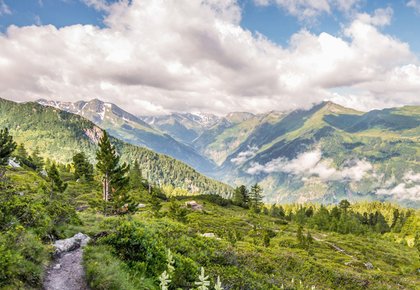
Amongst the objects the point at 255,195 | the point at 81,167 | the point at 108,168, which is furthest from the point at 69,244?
the point at 255,195

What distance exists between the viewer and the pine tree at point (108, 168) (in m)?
61.8

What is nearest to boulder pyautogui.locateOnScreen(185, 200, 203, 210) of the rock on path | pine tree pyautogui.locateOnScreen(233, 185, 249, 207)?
pine tree pyautogui.locateOnScreen(233, 185, 249, 207)

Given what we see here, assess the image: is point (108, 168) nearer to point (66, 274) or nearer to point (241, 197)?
point (66, 274)

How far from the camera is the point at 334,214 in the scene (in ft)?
516

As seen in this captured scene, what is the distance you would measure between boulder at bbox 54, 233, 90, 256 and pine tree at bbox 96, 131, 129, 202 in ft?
155

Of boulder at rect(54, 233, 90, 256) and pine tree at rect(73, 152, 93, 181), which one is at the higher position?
boulder at rect(54, 233, 90, 256)

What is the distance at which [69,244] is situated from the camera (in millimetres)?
14359

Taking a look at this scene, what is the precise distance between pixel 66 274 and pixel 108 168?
52433mm

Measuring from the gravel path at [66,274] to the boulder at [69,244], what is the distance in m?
0.35

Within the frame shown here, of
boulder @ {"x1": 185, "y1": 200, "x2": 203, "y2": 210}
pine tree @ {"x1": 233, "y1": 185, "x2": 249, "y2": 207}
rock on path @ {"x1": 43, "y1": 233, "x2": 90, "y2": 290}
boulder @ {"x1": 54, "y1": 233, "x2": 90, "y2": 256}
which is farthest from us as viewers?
pine tree @ {"x1": 233, "y1": 185, "x2": 249, "y2": 207}

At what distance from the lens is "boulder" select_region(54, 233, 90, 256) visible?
13820 mm

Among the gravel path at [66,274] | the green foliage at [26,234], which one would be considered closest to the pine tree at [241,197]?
the green foliage at [26,234]

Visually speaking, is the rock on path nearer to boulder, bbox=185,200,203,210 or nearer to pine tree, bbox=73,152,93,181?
pine tree, bbox=73,152,93,181

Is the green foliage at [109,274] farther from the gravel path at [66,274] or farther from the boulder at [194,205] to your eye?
the boulder at [194,205]
